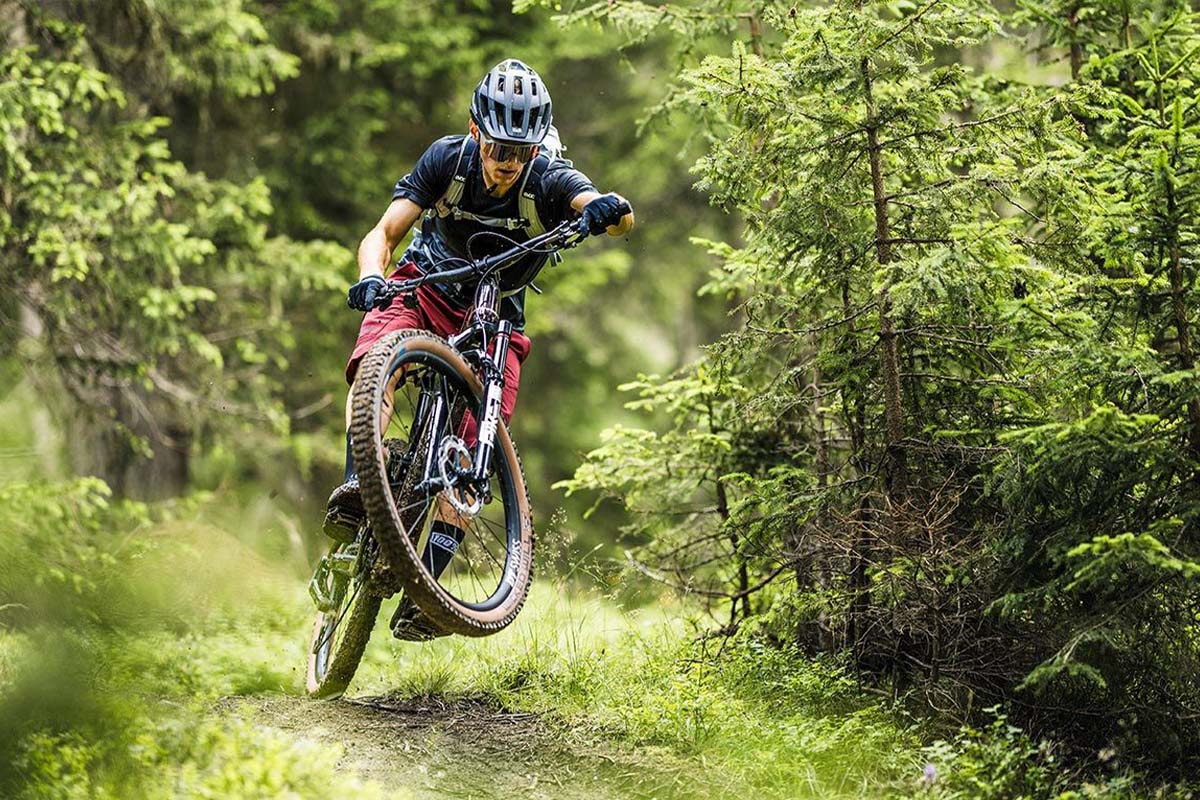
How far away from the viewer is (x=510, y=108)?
5648mm

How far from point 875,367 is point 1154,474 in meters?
1.55

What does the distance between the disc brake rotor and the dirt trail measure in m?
1.12

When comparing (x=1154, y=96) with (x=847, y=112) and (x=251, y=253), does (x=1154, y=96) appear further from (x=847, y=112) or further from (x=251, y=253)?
(x=251, y=253)

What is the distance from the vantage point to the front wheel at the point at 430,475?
16.4ft

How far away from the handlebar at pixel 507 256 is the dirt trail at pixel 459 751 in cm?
206

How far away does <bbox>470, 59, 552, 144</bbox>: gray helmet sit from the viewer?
5652mm

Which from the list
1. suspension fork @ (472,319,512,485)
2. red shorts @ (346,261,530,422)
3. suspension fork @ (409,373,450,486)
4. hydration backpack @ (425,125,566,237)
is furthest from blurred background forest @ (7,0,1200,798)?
suspension fork @ (409,373,450,486)

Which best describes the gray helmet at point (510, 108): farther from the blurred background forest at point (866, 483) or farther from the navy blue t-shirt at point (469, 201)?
the blurred background forest at point (866, 483)

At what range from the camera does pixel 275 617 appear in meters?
9.23

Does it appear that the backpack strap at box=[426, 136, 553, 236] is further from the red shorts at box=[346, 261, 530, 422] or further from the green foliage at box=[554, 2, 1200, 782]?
the green foliage at box=[554, 2, 1200, 782]

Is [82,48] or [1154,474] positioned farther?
[82,48]

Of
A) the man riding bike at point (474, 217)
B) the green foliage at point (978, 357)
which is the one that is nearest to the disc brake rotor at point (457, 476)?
the man riding bike at point (474, 217)

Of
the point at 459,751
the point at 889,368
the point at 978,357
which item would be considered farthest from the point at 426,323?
the point at 978,357

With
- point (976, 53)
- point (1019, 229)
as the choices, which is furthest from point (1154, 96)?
point (976, 53)
